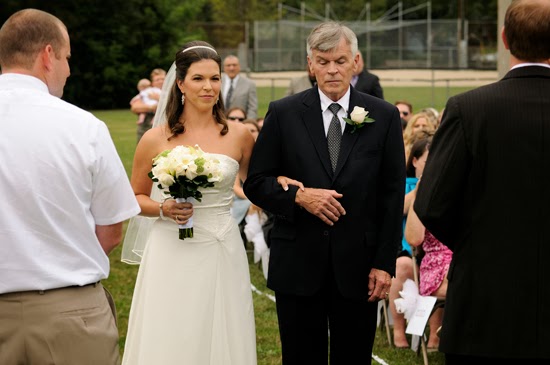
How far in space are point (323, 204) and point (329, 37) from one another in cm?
92

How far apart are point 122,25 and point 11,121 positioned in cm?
5280

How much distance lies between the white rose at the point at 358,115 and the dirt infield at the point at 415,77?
4280cm

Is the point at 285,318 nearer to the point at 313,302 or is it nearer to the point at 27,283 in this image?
the point at 313,302

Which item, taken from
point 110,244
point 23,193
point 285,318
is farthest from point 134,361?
point 23,193

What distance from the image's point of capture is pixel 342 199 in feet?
17.3

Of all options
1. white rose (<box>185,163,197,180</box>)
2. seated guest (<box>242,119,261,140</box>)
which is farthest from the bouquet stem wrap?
seated guest (<box>242,119,261,140</box>)

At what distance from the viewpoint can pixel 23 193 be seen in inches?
157

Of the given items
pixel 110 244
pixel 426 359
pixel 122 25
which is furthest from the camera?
pixel 122 25

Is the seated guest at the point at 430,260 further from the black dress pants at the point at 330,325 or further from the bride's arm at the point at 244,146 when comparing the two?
the black dress pants at the point at 330,325

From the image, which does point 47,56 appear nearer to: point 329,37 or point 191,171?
point 191,171

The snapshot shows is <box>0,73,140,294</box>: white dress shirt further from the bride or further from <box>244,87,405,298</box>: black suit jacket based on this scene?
the bride

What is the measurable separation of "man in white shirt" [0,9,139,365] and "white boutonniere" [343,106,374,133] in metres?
1.51

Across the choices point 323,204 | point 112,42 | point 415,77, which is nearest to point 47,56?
point 323,204

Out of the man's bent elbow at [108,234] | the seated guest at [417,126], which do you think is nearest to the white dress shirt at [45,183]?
the man's bent elbow at [108,234]
